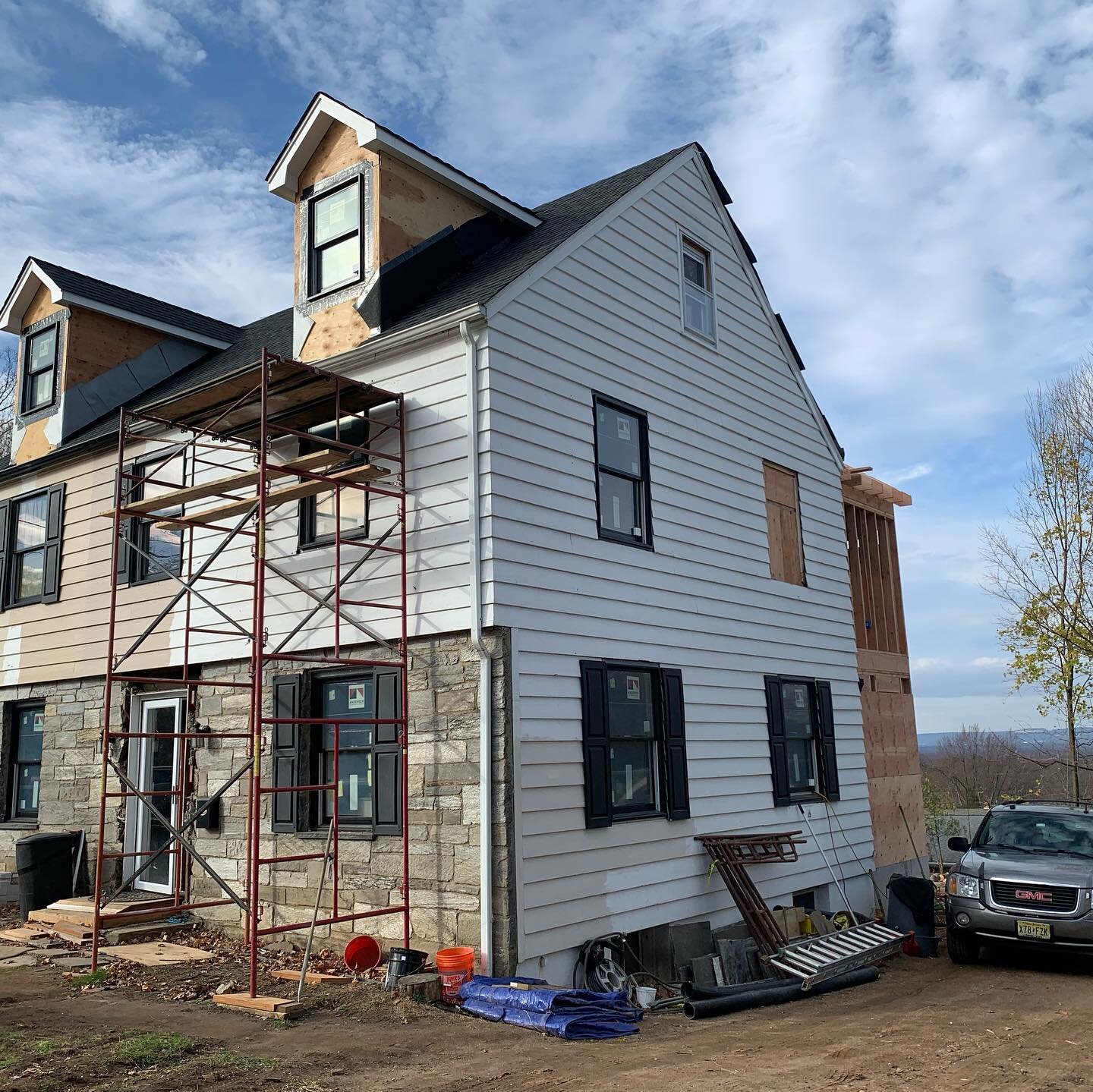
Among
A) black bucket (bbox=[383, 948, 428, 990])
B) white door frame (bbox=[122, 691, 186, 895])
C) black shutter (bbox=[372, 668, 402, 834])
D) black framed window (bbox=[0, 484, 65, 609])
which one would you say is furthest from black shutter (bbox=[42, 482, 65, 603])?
black bucket (bbox=[383, 948, 428, 990])

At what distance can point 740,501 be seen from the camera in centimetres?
1290

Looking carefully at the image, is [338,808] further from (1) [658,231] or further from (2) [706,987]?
(1) [658,231]

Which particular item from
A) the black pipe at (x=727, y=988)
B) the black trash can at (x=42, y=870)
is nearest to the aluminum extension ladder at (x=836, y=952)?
the black pipe at (x=727, y=988)

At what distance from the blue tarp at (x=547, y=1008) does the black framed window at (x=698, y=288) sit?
25.8 ft

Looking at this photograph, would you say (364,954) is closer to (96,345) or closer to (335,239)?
(335,239)

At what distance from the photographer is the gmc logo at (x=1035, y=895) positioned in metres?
10.6

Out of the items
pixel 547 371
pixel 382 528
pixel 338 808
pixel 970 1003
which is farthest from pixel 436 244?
pixel 970 1003

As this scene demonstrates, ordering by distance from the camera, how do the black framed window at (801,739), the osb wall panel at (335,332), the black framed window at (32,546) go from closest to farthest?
the osb wall panel at (335,332) → the black framed window at (801,739) → the black framed window at (32,546)

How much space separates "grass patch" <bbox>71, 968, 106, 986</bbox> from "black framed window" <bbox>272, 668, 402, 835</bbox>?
77.0 inches

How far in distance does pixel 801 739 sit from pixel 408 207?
8251 mm

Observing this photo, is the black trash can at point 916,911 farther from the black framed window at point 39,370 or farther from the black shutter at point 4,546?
the black framed window at point 39,370

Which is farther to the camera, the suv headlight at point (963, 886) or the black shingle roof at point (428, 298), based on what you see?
the suv headlight at point (963, 886)

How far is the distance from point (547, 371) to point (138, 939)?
6989 millimetres

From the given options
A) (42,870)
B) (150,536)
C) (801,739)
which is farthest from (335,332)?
(801,739)
